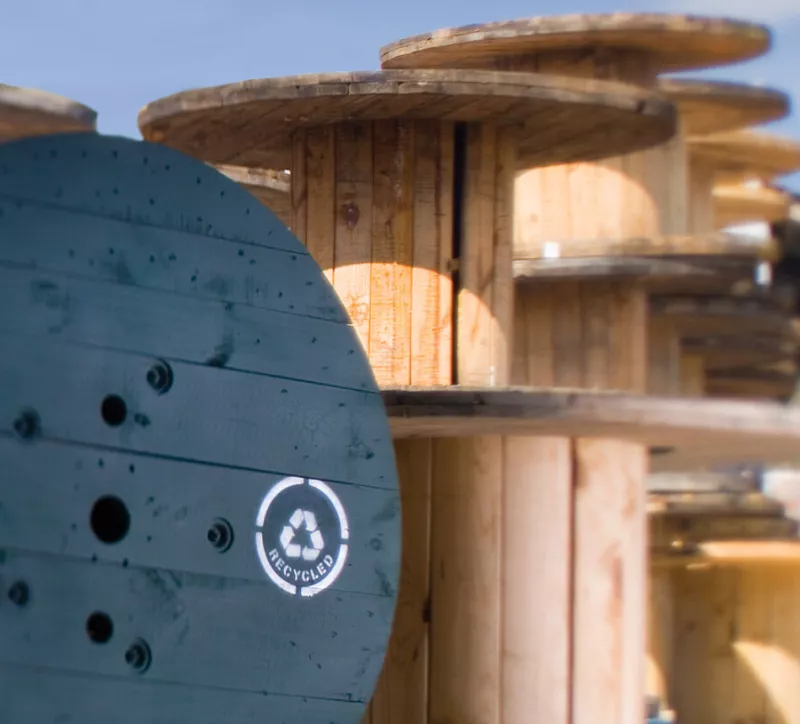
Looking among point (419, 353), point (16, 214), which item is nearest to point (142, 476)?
point (16, 214)

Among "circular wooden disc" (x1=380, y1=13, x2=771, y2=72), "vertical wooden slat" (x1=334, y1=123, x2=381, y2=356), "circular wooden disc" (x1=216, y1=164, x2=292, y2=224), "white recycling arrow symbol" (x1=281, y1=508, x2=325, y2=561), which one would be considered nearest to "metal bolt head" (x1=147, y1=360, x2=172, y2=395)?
"white recycling arrow symbol" (x1=281, y1=508, x2=325, y2=561)

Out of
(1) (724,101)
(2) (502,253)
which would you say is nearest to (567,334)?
(1) (724,101)

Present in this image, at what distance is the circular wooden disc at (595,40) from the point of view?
692 centimetres

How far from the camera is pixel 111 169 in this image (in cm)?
325

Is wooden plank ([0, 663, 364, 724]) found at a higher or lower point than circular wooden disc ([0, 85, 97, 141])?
lower

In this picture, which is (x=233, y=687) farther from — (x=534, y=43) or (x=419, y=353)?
(x=534, y=43)

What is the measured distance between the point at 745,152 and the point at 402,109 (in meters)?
7.54

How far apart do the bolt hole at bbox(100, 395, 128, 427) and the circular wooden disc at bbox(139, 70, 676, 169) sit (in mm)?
2035

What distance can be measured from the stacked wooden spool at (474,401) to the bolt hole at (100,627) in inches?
58.5

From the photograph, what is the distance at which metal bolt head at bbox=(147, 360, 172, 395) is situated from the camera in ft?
10.6

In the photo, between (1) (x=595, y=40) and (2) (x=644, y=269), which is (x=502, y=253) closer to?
(1) (x=595, y=40)

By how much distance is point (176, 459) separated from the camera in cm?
324

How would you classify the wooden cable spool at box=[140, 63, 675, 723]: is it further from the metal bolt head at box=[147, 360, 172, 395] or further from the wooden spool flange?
the metal bolt head at box=[147, 360, 172, 395]

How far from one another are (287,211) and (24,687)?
16.4ft
